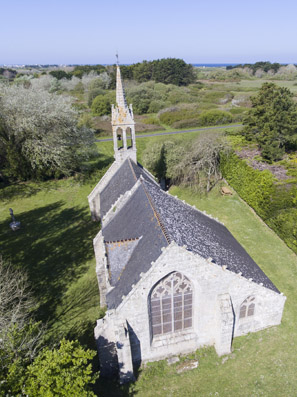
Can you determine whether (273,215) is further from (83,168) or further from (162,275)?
(83,168)

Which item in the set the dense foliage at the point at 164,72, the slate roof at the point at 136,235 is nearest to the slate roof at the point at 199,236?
the slate roof at the point at 136,235

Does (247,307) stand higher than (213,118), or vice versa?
(213,118)

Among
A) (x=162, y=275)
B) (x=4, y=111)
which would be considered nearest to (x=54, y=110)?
(x=4, y=111)

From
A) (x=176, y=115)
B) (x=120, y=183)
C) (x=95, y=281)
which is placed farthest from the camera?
(x=176, y=115)

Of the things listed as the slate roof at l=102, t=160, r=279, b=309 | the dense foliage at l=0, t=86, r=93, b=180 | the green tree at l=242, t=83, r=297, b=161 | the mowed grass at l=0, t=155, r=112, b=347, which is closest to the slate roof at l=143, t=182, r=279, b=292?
the slate roof at l=102, t=160, r=279, b=309

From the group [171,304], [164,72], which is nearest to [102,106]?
[164,72]

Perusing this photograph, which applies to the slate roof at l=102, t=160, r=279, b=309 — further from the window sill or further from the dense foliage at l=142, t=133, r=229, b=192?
the dense foliage at l=142, t=133, r=229, b=192

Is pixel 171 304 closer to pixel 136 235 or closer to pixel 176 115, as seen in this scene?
pixel 136 235

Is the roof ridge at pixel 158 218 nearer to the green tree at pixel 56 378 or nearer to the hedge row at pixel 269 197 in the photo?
the green tree at pixel 56 378
